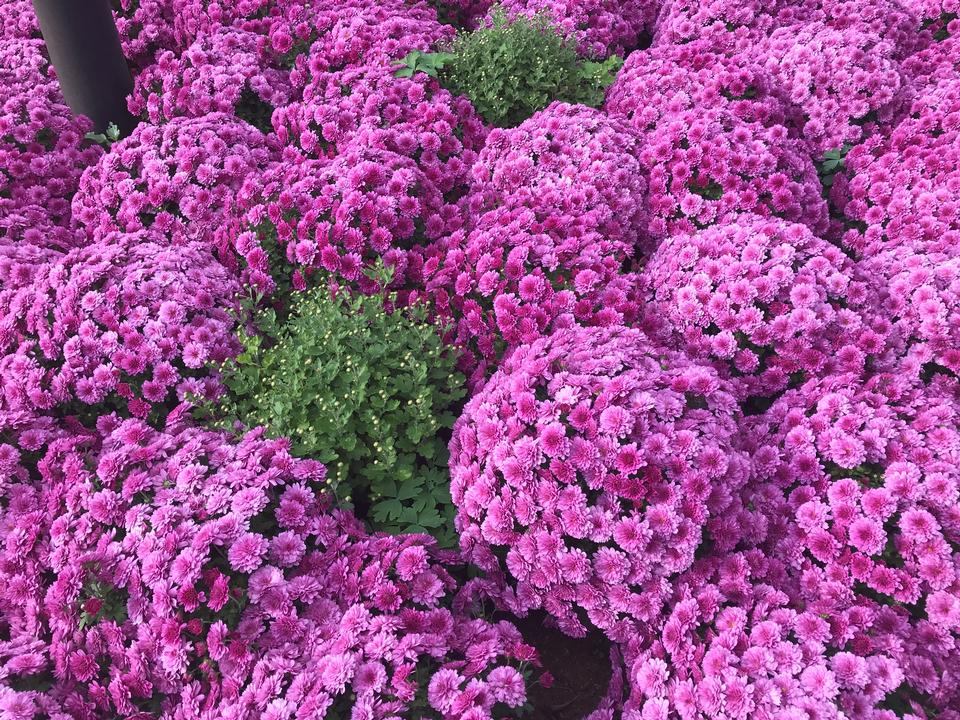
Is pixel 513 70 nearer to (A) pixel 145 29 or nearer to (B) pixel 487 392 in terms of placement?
(B) pixel 487 392

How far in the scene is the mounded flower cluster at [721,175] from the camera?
3.86 meters

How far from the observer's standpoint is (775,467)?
8.93 feet

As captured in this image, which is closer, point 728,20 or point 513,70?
point 513,70

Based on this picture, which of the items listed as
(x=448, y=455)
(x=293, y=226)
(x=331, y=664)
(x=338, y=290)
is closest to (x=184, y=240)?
(x=293, y=226)

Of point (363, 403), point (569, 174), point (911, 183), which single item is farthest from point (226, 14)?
point (911, 183)

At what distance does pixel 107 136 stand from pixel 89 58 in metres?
0.55

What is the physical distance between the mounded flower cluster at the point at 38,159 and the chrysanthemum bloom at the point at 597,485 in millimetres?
3473

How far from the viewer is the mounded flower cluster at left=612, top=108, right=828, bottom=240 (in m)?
3.86

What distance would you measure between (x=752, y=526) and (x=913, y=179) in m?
2.92

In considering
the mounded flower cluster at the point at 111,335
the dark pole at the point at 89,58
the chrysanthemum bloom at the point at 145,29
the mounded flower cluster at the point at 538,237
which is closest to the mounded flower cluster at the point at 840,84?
the mounded flower cluster at the point at 538,237

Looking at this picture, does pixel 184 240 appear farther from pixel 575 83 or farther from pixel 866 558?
pixel 866 558

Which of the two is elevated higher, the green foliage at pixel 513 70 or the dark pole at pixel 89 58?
the dark pole at pixel 89 58

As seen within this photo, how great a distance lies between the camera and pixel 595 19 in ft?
19.4

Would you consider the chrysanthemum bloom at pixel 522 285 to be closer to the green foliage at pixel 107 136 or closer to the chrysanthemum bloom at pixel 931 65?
the green foliage at pixel 107 136
